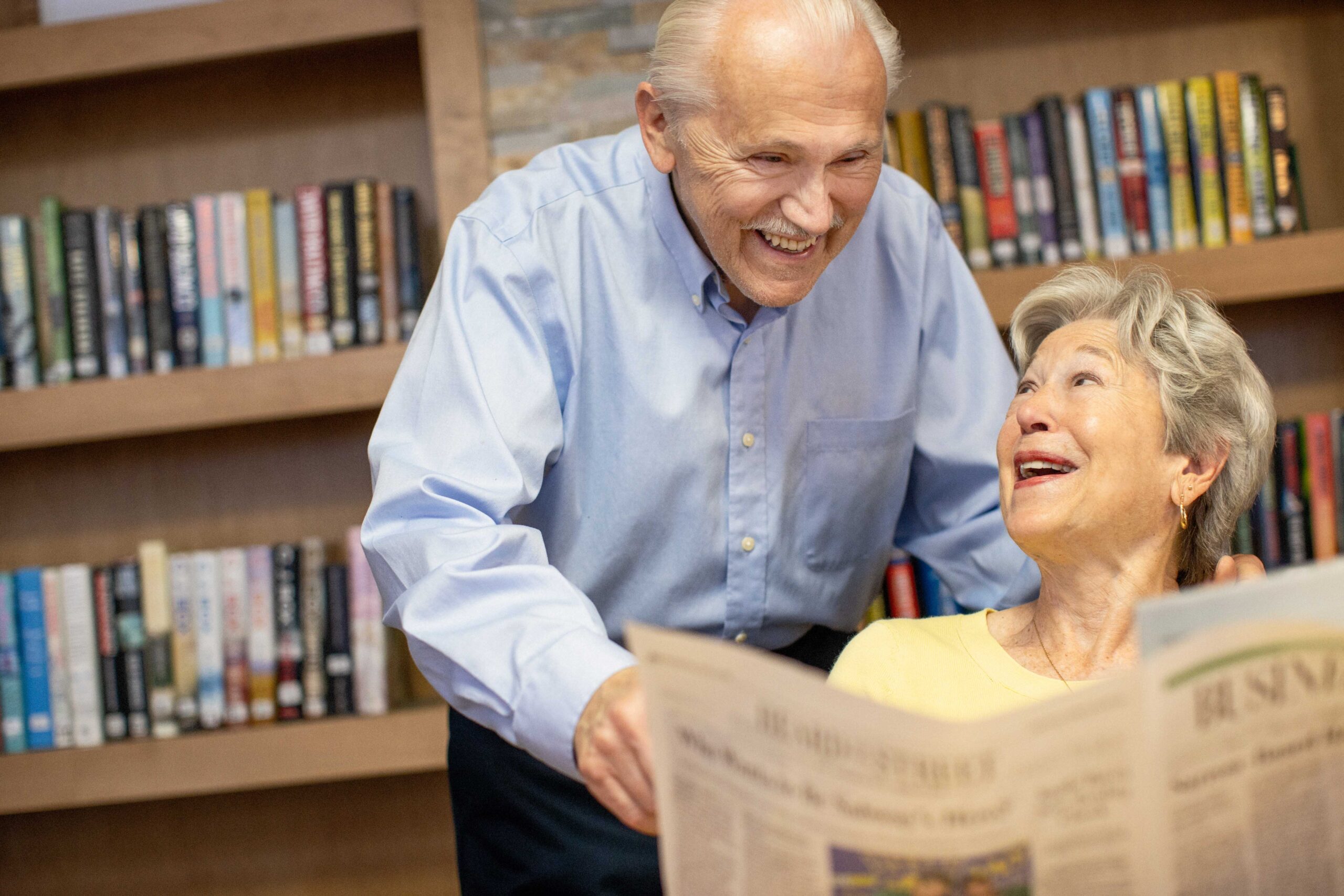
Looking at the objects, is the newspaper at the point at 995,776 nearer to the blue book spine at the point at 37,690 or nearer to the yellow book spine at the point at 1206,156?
the yellow book spine at the point at 1206,156

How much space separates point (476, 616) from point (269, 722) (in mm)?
1229

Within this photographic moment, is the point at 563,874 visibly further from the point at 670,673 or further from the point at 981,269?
the point at 981,269

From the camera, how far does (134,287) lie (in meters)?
2.05

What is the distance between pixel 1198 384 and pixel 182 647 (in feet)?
5.62

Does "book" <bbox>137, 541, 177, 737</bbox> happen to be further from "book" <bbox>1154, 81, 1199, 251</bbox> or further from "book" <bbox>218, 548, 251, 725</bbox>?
"book" <bbox>1154, 81, 1199, 251</bbox>

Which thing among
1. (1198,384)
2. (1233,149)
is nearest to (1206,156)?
(1233,149)

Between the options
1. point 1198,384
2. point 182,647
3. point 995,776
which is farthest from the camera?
point 182,647

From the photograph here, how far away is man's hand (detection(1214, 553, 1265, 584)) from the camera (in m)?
1.22

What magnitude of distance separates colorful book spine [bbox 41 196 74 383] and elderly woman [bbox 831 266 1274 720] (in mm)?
1538

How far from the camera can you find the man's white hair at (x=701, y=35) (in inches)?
44.7

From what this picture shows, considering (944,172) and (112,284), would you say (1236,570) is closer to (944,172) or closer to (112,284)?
(944,172)

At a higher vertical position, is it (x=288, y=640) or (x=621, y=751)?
Result: (x=621, y=751)

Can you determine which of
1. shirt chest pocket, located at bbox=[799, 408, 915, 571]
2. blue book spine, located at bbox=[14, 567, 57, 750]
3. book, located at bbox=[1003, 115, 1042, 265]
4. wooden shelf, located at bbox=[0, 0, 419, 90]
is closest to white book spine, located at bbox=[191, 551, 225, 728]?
→ blue book spine, located at bbox=[14, 567, 57, 750]

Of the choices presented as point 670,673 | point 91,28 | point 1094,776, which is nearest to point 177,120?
point 91,28
